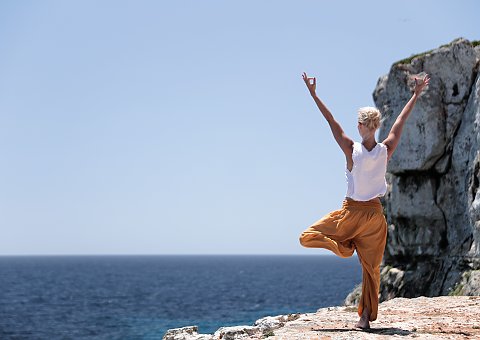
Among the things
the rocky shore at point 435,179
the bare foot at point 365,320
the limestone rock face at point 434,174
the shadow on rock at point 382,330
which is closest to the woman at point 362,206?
the bare foot at point 365,320

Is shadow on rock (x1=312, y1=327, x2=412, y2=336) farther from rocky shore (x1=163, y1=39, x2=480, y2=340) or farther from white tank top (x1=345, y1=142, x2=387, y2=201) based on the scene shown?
rocky shore (x1=163, y1=39, x2=480, y2=340)

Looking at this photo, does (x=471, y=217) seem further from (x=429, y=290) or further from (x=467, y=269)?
(x=429, y=290)

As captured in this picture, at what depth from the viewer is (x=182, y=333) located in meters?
14.0

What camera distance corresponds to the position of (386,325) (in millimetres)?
11297

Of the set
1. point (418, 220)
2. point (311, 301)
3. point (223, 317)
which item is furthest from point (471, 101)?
point (311, 301)

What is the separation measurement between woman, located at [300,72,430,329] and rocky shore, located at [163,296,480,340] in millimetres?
850

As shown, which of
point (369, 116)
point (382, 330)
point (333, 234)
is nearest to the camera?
point (369, 116)

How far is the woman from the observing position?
1005cm

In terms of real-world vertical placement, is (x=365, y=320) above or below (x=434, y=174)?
below

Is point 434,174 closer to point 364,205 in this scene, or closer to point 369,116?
point 364,205

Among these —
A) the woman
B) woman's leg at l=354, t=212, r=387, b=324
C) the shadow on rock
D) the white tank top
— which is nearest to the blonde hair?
the woman

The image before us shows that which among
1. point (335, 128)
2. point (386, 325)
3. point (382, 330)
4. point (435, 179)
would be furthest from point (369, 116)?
point (435, 179)

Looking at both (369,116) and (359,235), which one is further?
(359,235)

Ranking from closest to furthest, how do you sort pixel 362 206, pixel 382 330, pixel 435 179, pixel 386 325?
pixel 362 206 → pixel 382 330 → pixel 386 325 → pixel 435 179
